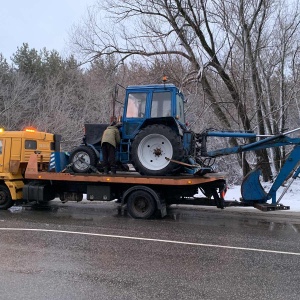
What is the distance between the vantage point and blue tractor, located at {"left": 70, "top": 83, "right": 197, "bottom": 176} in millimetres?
10039

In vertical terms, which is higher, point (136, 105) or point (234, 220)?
point (136, 105)

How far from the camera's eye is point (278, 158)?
17266 millimetres

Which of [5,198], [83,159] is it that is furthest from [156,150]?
[5,198]

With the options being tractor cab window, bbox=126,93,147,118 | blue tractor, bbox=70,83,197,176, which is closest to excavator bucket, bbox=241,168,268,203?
blue tractor, bbox=70,83,197,176

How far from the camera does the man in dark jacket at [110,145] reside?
33.2 feet

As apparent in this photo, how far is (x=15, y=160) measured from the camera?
11.7 metres

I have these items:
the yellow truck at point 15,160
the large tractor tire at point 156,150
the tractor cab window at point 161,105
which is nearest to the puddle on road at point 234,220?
the large tractor tire at point 156,150

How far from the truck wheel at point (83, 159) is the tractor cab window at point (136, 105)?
1497 mm

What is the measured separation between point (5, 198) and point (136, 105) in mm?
4902

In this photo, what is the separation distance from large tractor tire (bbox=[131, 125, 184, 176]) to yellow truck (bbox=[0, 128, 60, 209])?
343cm

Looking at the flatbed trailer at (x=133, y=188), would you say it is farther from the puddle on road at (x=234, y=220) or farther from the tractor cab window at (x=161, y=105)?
the tractor cab window at (x=161, y=105)

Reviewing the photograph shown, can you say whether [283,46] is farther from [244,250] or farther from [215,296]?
[215,296]

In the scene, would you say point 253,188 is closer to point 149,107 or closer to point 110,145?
point 149,107

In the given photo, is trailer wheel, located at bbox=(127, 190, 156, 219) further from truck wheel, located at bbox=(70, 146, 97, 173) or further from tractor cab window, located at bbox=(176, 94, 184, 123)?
tractor cab window, located at bbox=(176, 94, 184, 123)
